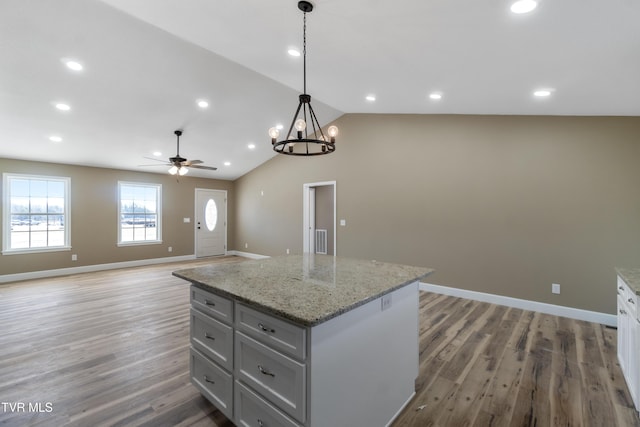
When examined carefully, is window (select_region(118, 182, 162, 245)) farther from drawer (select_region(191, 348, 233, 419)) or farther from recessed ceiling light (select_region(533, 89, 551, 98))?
recessed ceiling light (select_region(533, 89, 551, 98))

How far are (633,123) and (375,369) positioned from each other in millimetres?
4062

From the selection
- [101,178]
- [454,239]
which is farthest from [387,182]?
[101,178]

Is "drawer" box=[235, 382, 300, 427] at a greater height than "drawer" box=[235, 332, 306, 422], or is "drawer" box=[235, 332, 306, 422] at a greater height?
"drawer" box=[235, 332, 306, 422]

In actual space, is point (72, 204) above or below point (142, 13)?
below

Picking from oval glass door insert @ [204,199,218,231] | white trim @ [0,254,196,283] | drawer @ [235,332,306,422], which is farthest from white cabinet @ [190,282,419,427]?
oval glass door insert @ [204,199,218,231]

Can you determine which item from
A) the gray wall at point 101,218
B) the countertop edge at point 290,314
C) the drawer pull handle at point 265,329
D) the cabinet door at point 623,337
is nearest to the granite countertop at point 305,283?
the countertop edge at point 290,314

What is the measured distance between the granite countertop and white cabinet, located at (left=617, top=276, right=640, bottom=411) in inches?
52.6

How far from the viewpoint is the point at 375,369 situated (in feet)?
5.56

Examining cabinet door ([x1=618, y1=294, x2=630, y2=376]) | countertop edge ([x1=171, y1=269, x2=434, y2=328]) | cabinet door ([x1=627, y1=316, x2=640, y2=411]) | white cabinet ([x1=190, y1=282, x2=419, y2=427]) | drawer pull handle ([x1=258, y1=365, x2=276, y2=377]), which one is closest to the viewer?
countertop edge ([x1=171, y1=269, x2=434, y2=328])

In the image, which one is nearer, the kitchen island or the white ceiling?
the kitchen island

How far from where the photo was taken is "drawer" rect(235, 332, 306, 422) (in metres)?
1.32

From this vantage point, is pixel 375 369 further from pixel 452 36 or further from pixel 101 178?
pixel 101 178

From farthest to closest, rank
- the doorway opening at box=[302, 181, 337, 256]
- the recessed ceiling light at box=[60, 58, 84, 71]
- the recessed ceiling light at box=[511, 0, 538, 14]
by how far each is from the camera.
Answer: the doorway opening at box=[302, 181, 337, 256] < the recessed ceiling light at box=[60, 58, 84, 71] < the recessed ceiling light at box=[511, 0, 538, 14]

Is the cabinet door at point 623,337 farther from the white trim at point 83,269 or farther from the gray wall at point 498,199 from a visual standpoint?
the white trim at point 83,269
